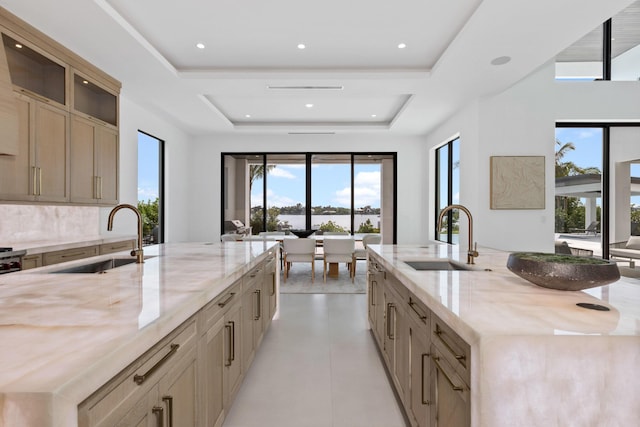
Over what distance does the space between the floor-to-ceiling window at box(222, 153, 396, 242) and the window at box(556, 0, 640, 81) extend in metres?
3.67

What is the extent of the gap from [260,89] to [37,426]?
4.76m

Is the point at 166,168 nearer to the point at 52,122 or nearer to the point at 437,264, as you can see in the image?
the point at 52,122

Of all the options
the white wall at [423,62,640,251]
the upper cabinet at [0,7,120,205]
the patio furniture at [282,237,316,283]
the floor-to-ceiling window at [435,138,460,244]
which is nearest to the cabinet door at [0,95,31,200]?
the upper cabinet at [0,7,120,205]

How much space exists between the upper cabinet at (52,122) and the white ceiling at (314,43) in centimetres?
19

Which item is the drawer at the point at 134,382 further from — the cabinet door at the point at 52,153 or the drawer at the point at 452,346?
the cabinet door at the point at 52,153

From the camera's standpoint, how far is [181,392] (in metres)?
1.18

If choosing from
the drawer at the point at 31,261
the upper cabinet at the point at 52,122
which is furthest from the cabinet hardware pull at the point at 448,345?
the upper cabinet at the point at 52,122

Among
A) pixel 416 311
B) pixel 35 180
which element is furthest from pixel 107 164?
pixel 416 311

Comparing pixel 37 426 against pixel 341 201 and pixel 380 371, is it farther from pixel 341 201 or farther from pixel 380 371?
pixel 341 201

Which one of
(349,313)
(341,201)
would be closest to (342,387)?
(349,313)

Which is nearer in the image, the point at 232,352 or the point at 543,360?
the point at 543,360

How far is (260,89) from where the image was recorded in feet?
15.9

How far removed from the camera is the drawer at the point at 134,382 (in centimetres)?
73

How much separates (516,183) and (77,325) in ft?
18.0
